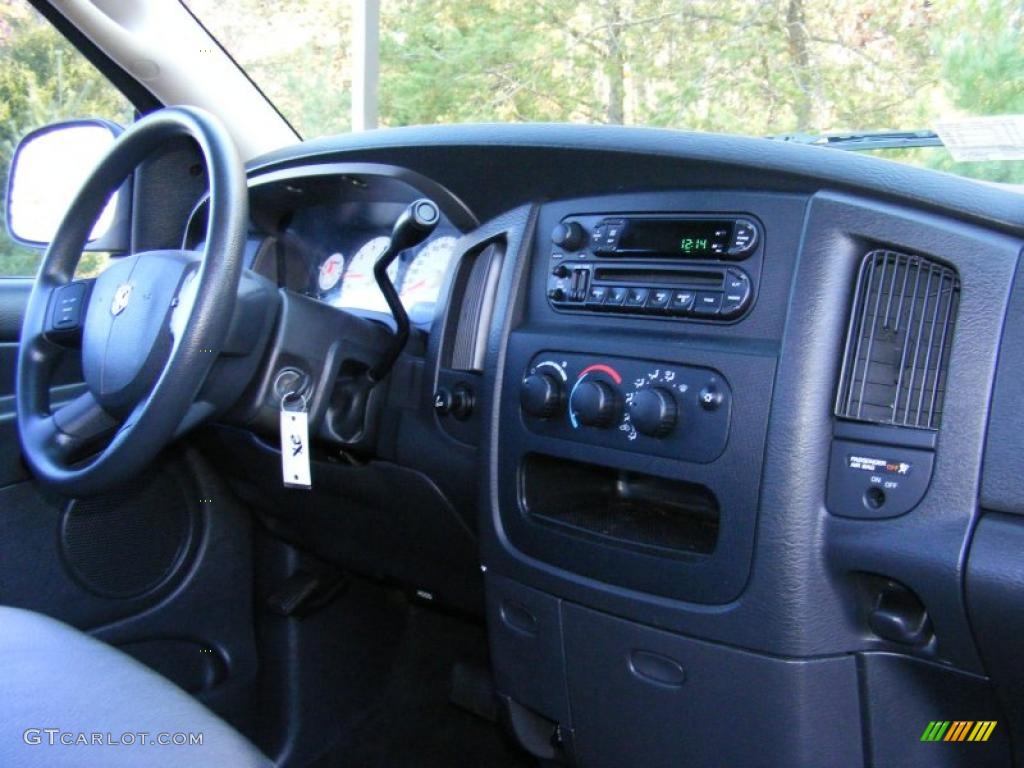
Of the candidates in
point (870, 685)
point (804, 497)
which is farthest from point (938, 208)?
point (870, 685)

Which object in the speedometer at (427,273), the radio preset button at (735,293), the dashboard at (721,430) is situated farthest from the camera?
the speedometer at (427,273)

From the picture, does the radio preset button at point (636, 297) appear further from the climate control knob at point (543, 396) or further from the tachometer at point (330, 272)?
the tachometer at point (330, 272)

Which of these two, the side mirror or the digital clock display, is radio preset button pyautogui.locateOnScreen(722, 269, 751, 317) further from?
the side mirror

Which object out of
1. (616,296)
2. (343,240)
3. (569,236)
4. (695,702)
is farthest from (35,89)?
(695,702)

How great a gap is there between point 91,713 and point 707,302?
886mm

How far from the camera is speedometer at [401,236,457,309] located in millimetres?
1730

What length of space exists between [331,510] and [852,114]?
3.99ft

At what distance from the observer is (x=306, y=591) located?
2268 millimetres

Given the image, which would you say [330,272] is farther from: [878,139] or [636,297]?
[878,139]

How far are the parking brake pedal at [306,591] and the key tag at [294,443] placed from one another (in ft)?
2.63

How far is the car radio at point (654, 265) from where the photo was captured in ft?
3.76

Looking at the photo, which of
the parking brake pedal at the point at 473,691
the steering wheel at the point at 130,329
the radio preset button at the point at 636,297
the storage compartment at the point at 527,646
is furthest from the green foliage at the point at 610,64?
the parking brake pedal at the point at 473,691

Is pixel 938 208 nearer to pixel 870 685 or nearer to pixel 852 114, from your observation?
pixel 870 685

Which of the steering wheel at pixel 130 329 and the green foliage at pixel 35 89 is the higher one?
the green foliage at pixel 35 89
